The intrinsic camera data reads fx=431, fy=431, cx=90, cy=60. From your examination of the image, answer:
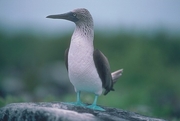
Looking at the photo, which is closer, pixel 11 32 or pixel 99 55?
pixel 99 55

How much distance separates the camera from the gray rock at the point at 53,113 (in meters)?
4.51

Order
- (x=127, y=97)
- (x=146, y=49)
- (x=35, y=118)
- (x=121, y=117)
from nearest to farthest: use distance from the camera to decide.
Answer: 1. (x=35, y=118)
2. (x=121, y=117)
3. (x=127, y=97)
4. (x=146, y=49)

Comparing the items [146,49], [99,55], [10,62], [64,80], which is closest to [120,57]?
[146,49]

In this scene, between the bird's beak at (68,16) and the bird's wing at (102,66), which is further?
the bird's beak at (68,16)

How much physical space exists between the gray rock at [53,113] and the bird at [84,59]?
30 centimetres

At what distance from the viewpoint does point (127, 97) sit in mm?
10961

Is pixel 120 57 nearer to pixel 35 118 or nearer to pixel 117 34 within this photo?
pixel 117 34

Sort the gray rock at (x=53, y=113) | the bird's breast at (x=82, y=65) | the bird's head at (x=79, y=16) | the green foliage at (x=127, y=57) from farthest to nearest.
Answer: the green foliage at (x=127, y=57), the bird's head at (x=79, y=16), the bird's breast at (x=82, y=65), the gray rock at (x=53, y=113)

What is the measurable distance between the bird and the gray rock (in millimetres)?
295

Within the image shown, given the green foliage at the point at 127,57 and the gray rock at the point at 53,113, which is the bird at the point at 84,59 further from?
the green foliage at the point at 127,57

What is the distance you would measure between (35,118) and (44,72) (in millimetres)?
10496

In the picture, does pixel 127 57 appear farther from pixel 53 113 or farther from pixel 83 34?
pixel 53 113

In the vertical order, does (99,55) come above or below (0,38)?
above

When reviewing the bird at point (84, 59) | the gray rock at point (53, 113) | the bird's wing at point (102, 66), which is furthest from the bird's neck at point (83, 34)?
the gray rock at point (53, 113)
